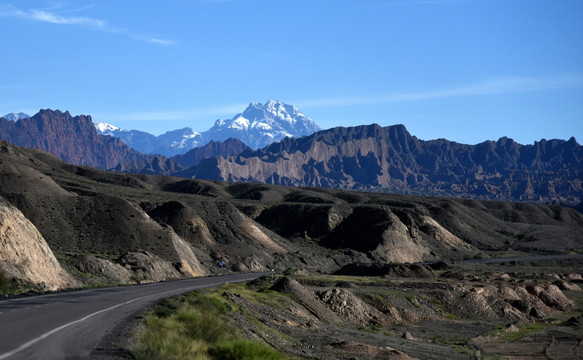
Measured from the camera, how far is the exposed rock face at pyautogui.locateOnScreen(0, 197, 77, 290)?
45.4m

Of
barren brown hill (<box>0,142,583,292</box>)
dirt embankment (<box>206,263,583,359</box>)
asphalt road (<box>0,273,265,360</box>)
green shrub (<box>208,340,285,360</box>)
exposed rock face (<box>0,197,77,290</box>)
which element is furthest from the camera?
barren brown hill (<box>0,142,583,292</box>)

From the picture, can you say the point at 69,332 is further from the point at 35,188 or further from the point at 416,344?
the point at 35,188

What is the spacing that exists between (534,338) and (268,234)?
78.9m

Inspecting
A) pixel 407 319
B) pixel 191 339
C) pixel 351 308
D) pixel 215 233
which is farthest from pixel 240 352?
pixel 215 233

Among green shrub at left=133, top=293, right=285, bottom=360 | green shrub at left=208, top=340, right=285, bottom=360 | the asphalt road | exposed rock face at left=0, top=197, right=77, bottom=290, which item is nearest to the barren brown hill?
exposed rock face at left=0, top=197, right=77, bottom=290

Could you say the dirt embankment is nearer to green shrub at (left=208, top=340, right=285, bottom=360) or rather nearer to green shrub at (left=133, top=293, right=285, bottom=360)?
green shrub at (left=133, top=293, right=285, bottom=360)

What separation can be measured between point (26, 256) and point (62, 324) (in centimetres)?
2727

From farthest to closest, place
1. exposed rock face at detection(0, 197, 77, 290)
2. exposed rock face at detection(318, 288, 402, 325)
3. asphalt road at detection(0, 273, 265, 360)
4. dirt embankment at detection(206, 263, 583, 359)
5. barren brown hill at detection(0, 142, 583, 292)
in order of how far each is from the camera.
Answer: barren brown hill at detection(0, 142, 583, 292) < exposed rock face at detection(318, 288, 402, 325) < exposed rock face at detection(0, 197, 77, 290) < dirt embankment at detection(206, 263, 583, 359) < asphalt road at detection(0, 273, 265, 360)

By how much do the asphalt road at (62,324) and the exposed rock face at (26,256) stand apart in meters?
10.3

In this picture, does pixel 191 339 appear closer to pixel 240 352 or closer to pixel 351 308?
pixel 240 352

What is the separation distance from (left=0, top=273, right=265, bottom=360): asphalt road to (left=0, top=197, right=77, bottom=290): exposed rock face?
1031 centimetres

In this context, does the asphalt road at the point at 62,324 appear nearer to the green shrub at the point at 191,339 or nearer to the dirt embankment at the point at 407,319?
the green shrub at the point at 191,339

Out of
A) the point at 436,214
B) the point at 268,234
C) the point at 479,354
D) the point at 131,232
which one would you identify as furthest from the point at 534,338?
the point at 436,214

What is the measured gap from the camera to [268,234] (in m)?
126
